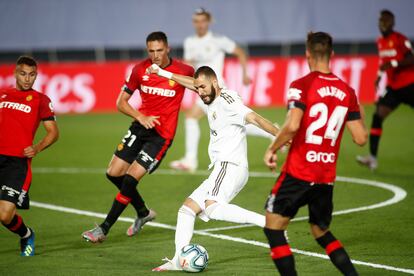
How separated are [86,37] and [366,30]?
8.81m

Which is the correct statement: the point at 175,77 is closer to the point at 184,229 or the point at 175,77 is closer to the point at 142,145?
the point at 142,145

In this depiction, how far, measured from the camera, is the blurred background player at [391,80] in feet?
48.7

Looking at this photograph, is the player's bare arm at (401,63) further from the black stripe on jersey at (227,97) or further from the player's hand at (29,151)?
the player's hand at (29,151)

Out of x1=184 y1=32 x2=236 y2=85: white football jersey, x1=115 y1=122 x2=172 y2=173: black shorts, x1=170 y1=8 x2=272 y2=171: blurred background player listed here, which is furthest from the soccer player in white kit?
x1=184 y1=32 x2=236 y2=85: white football jersey

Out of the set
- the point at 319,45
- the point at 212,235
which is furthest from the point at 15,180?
the point at 319,45

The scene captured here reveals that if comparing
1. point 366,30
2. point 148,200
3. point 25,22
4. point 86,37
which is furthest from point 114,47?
point 148,200

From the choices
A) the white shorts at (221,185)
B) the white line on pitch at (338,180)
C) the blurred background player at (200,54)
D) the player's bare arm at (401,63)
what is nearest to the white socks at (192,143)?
the blurred background player at (200,54)

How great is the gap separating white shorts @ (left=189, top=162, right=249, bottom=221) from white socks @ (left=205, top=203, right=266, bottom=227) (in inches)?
4.1

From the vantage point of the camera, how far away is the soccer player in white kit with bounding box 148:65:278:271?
855cm

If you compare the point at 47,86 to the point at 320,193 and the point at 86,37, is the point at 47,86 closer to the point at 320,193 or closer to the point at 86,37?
the point at 86,37

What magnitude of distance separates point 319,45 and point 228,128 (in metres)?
1.93

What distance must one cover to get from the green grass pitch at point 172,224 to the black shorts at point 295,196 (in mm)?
1209

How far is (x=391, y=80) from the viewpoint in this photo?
591 inches

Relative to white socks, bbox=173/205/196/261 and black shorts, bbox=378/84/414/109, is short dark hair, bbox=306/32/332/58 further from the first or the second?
black shorts, bbox=378/84/414/109
